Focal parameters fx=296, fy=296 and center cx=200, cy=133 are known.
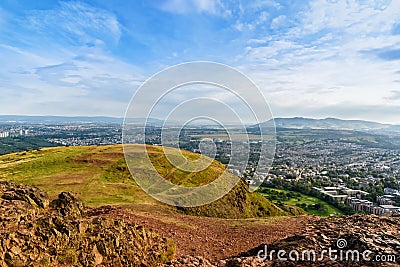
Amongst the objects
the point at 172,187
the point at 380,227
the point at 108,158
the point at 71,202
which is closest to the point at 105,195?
the point at 172,187

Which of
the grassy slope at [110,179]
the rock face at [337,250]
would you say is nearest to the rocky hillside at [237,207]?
the grassy slope at [110,179]

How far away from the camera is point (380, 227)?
1104cm

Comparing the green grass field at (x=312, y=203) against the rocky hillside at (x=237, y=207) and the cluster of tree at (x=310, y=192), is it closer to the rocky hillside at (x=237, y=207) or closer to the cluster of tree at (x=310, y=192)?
the cluster of tree at (x=310, y=192)

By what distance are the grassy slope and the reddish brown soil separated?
3322mm

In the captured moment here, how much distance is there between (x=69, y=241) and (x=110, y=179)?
1870 centimetres

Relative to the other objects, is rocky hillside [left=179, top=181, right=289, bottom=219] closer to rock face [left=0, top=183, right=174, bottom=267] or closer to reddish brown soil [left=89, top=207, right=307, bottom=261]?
reddish brown soil [left=89, top=207, right=307, bottom=261]

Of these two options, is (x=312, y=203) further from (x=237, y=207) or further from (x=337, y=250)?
(x=337, y=250)

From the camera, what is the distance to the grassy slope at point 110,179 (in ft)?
74.3

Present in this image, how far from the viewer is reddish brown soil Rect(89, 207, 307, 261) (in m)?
13.3

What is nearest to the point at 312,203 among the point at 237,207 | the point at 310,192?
the point at 310,192

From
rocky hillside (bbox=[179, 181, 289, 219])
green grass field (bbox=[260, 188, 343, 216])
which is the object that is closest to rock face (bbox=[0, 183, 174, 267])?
rocky hillside (bbox=[179, 181, 289, 219])

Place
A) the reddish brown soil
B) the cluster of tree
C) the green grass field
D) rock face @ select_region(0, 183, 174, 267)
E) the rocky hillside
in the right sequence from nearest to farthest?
1. rock face @ select_region(0, 183, 174, 267)
2. the reddish brown soil
3. the rocky hillside
4. the green grass field
5. the cluster of tree

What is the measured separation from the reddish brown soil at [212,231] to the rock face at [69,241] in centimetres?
198

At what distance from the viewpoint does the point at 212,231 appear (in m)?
15.7
